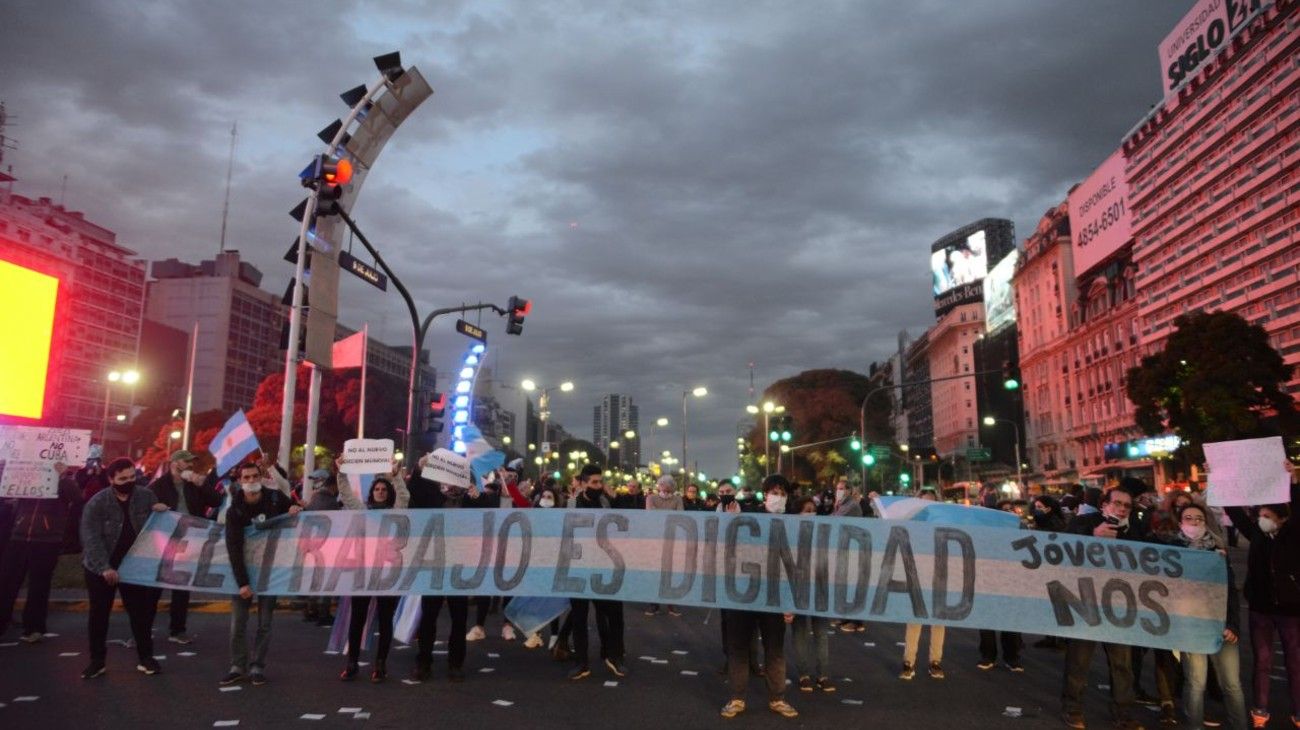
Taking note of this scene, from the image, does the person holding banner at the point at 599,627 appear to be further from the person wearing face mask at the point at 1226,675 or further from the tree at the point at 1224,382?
the tree at the point at 1224,382

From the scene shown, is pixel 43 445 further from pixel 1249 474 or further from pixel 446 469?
pixel 1249 474

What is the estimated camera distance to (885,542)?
7.66 metres

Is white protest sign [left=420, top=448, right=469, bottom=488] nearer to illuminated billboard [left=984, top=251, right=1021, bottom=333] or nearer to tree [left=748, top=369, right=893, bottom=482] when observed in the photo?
tree [left=748, top=369, right=893, bottom=482]

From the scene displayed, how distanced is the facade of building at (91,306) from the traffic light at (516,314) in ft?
243

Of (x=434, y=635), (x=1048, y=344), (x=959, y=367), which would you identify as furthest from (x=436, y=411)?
(x=959, y=367)

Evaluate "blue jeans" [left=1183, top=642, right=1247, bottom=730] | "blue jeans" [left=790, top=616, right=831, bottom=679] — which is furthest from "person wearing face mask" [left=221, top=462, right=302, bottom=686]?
"blue jeans" [left=1183, top=642, right=1247, bottom=730]

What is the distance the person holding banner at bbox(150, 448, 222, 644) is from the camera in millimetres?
10109

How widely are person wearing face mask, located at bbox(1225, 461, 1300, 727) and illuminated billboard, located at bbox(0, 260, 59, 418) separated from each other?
18.8 meters

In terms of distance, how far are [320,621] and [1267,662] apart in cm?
1117

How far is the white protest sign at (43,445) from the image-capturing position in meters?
10.3

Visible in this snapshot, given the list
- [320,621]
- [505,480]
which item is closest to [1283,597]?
[505,480]

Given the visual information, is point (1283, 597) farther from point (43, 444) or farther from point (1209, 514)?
point (43, 444)

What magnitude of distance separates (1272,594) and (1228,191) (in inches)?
2708

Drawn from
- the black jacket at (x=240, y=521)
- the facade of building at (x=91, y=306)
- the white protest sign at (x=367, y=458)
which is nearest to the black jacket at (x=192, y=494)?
the black jacket at (x=240, y=521)
